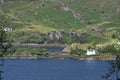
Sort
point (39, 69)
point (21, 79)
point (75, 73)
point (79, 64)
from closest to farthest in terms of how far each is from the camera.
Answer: point (21, 79) → point (75, 73) → point (39, 69) → point (79, 64)

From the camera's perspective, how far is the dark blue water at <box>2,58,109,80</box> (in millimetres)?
141500

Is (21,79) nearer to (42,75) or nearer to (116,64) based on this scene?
(42,75)

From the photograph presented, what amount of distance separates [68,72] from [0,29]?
12361cm

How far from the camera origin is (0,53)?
1446 inches

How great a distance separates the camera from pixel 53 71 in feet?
527

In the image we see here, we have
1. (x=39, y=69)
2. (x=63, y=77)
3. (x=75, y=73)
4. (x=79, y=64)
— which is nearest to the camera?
(x=63, y=77)

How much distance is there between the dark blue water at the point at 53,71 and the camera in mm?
141500

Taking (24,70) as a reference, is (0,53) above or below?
above

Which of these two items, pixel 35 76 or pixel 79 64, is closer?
pixel 35 76

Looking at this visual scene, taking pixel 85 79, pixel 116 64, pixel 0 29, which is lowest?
pixel 85 79

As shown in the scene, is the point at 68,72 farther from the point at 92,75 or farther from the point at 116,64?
the point at 116,64

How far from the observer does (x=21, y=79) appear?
13075 centimetres

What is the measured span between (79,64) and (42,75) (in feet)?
141

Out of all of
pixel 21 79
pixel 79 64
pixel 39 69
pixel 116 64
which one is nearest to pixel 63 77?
pixel 21 79
